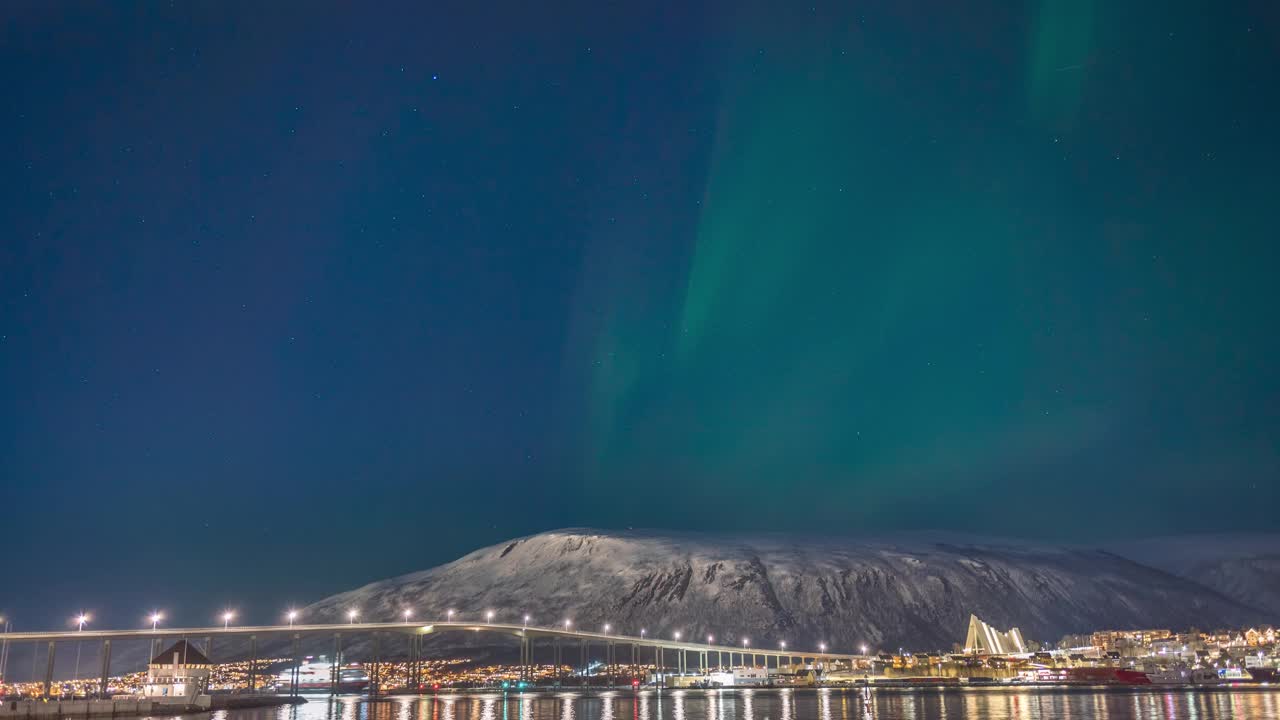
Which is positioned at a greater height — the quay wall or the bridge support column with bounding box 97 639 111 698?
the bridge support column with bounding box 97 639 111 698

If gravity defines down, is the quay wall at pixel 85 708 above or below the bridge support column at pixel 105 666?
below

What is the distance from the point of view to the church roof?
150m

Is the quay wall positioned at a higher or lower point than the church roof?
lower

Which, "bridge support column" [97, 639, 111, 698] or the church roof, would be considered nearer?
"bridge support column" [97, 639, 111, 698]

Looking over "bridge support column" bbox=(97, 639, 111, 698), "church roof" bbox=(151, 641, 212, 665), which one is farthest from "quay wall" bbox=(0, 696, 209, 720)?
"bridge support column" bbox=(97, 639, 111, 698)

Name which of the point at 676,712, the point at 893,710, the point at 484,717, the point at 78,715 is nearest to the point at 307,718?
the point at 484,717

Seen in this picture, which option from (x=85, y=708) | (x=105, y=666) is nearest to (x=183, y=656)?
(x=105, y=666)

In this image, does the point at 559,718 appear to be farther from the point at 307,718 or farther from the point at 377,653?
the point at 377,653

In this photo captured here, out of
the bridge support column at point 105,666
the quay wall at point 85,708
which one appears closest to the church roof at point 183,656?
the bridge support column at point 105,666

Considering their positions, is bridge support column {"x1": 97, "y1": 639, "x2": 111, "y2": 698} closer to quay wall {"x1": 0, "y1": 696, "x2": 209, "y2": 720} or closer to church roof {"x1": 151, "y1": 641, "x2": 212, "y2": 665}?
church roof {"x1": 151, "y1": 641, "x2": 212, "y2": 665}

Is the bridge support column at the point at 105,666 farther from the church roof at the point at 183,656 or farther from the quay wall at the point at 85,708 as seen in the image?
the quay wall at the point at 85,708

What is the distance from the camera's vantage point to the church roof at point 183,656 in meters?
150

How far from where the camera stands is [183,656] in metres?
150

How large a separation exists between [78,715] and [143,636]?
6968 centimetres
